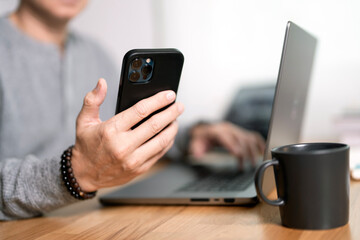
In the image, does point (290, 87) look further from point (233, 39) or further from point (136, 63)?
point (233, 39)

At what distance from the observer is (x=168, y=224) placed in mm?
705

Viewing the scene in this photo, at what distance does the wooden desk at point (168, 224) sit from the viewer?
0.61 m

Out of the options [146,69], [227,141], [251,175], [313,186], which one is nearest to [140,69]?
[146,69]

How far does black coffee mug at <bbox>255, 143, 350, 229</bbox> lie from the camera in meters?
0.56

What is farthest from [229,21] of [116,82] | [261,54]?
[116,82]

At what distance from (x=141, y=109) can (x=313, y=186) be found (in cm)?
31

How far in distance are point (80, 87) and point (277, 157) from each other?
3.58ft

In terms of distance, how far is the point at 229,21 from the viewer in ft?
7.37

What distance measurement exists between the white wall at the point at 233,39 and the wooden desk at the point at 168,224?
3.77 ft

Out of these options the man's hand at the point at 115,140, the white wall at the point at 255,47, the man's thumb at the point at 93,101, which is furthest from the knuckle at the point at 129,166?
the white wall at the point at 255,47

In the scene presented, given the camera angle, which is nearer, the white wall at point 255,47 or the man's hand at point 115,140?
the man's hand at point 115,140

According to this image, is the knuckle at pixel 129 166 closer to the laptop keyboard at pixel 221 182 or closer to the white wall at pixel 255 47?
the laptop keyboard at pixel 221 182

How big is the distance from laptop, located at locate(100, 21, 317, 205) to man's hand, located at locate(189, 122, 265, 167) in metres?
0.13

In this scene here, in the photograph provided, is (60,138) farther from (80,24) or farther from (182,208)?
(80,24)
